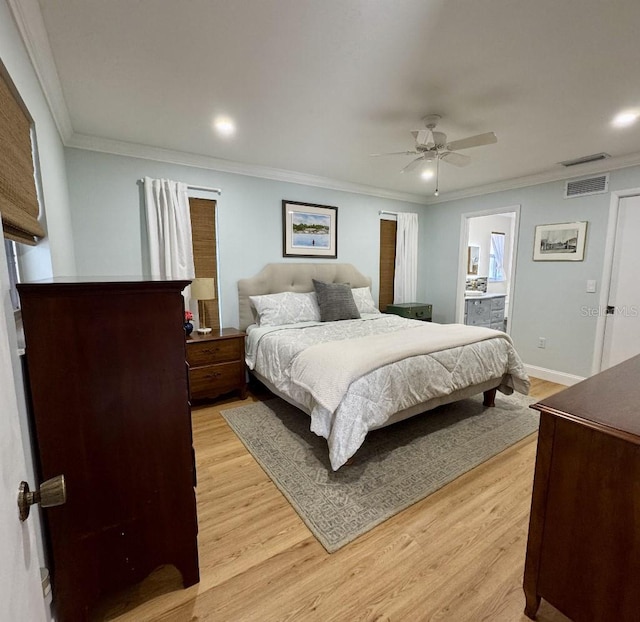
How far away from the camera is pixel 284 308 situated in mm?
3557

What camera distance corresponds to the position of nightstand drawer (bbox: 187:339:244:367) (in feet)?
9.88

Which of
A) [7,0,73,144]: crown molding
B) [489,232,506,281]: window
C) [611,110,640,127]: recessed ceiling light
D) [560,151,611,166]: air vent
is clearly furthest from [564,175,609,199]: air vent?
[7,0,73,144]: crown molding

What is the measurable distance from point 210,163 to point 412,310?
10.6 feet

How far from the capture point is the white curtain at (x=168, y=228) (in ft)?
10.2

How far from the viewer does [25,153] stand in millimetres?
1516

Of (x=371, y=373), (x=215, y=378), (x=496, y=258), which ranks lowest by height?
(x=215, y=378)

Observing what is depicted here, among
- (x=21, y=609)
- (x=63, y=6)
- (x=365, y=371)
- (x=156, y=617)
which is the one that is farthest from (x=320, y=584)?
(x=63, y=6)

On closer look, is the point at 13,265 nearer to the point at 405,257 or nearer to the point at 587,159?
the point at 405,257

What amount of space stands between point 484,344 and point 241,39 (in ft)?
8.77

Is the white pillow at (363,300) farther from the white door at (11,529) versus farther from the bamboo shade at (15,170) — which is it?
the white door at (11,529)

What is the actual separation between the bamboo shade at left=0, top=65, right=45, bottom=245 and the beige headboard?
2156 mm

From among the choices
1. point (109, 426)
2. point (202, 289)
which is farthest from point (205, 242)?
point (109, 426)

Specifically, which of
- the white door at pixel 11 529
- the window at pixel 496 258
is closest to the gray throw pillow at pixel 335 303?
the white door at pixel 11 529

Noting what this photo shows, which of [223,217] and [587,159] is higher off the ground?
[587,159]
